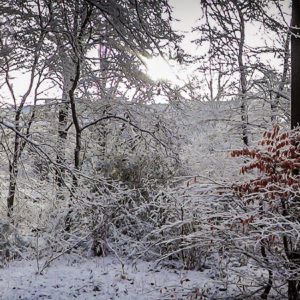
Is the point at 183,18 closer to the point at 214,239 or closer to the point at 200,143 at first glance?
the point at 214,239

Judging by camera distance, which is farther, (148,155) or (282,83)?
(282,83)

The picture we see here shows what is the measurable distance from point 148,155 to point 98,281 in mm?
3611

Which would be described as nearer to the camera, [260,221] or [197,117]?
[260,221]

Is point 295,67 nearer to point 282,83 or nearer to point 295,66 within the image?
point 295,66

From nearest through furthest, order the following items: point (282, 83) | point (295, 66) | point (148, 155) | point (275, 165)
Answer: point (275, 165) < point (295, 66) < point (148, 155) < point (282, 83)

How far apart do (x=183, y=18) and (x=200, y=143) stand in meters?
7.26

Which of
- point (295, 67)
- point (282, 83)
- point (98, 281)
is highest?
point (282, 83)

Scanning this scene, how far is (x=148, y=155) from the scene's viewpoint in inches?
372

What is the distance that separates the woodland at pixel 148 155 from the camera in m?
4.46

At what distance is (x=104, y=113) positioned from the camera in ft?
33.7

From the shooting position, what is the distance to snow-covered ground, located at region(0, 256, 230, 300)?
Result: 6.02 meters

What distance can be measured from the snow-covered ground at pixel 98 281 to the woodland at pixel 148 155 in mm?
49

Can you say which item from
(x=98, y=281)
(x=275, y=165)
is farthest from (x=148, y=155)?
(x=275, y=165)

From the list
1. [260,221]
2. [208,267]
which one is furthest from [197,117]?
[260,221]
